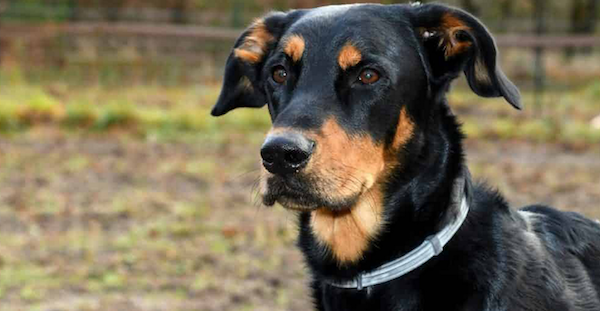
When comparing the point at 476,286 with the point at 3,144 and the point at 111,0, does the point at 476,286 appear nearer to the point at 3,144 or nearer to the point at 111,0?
the point at 3,144

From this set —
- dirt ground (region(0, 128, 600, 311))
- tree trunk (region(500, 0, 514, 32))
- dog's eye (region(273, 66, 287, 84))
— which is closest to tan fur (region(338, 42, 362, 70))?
Answer: dog's eye (region(273, 66, 287, 84))

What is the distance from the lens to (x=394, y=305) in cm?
372

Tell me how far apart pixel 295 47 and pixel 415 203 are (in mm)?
788

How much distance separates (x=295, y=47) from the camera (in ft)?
13.1

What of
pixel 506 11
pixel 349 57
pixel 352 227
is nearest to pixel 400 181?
pixel 352 227

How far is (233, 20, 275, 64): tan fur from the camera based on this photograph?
4457 millimetres

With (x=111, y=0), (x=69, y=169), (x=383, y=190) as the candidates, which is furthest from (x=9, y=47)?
(x=383, y=190)

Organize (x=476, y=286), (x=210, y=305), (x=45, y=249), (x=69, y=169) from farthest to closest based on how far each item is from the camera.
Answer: (x=69, y=169)
(x=45, y=249)
(x=210, y=305)
(x=476, y=286)

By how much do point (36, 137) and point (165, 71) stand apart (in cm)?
531

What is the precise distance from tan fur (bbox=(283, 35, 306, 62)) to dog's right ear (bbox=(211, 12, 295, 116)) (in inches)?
14.5

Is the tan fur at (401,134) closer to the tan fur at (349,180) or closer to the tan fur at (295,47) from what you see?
the tan fur at (349,180)

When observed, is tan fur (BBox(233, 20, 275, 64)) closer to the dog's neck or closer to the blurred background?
the blurred background

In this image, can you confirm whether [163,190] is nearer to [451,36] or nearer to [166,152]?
[166,152]

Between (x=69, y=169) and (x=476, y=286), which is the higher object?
(x=476, y=286)
